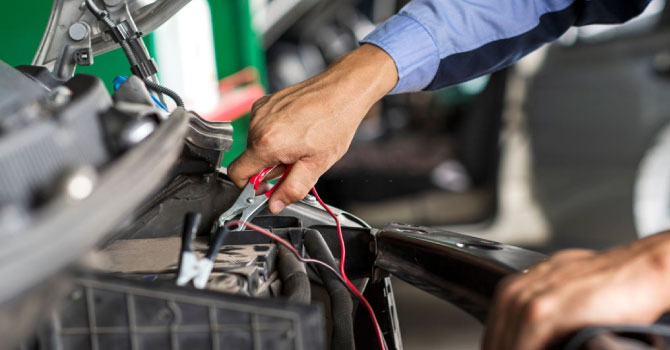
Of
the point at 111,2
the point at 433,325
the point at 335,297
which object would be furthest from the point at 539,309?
the point at 433,325

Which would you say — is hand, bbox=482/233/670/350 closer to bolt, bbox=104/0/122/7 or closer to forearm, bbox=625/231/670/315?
forearm, bbox=625/231/670/315

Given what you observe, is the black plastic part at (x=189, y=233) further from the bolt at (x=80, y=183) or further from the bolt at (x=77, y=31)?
the bolt at (x=77, y=31)

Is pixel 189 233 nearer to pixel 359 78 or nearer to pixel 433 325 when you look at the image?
pixel 359 78

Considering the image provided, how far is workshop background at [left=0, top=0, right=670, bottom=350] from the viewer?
2.35 metres

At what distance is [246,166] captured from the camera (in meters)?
0.81

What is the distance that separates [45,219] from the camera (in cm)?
30

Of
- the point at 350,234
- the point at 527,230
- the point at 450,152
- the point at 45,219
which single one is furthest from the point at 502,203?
the point at 45,219

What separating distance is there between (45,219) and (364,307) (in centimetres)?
53

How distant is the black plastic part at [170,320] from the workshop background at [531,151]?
1594 mm

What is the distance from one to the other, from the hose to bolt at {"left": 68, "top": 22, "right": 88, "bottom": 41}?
0.39m

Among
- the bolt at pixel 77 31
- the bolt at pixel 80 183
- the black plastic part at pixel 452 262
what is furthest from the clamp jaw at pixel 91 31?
the bolt at pixel 80 183

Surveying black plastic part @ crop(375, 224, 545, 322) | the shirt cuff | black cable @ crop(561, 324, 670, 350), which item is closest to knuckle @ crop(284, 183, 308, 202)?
black plastic part @ crop(375, 224, 545, 322)

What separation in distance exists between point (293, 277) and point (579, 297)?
1.04 ft

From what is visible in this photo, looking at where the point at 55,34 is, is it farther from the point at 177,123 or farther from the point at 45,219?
the point at 45,219
